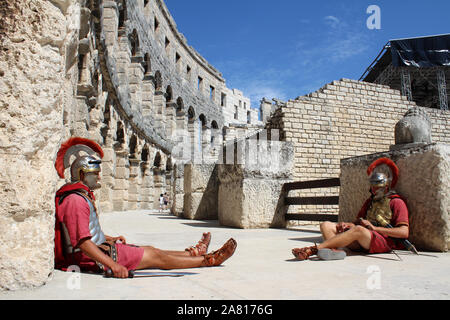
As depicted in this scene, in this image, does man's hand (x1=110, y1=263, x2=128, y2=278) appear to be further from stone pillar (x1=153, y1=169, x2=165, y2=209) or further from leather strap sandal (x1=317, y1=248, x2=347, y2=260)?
stone pillar (x1=153, y1=169, x2=165, y2=209)

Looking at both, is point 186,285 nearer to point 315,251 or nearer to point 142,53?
point 315,251

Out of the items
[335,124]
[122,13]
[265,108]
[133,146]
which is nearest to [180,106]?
[133,146]

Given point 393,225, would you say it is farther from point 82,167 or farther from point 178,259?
point 82,167

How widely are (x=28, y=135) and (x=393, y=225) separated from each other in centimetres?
311

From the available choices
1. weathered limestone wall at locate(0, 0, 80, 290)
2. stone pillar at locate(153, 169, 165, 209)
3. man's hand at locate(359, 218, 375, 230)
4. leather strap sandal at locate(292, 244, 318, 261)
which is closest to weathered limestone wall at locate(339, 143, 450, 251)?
man's hand at locate(359, 218, 375, 230)

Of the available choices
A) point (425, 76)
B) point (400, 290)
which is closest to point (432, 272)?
point (400, 290)

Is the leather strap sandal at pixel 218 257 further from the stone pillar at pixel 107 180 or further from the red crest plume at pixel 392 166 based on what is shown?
the stone pillar at pixel 107 180

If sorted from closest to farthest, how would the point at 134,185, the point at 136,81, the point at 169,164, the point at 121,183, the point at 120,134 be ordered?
the point at 121,183 < the point at 120,134 < the point at 134,185 < the point at 136,81 < the point at 169,164

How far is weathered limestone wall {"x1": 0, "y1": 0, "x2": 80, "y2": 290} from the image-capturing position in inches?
76.7

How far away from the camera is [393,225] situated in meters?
3.30

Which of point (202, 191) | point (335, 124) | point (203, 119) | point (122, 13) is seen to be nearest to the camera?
point (202, 191)

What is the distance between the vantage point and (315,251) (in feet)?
9.98

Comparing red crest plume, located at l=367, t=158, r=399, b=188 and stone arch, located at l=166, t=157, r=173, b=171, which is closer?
red crest plume, located at l=367, t=158, r=399, b=188

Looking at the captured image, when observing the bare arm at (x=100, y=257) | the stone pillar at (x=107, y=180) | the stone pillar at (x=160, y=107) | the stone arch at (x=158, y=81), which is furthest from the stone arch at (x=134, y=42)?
the bare arm at (x=100, y=257)
